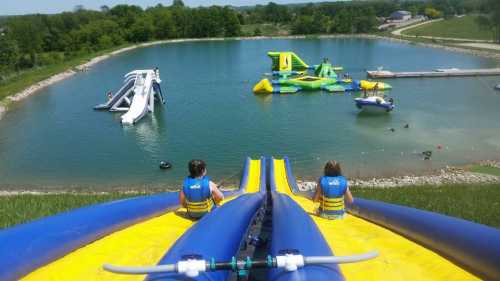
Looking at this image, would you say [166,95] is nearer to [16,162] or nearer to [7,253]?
[16,162]

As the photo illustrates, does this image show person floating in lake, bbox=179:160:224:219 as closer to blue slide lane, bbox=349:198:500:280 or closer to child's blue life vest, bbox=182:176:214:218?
child's blue life vest, bbox=182:176:214:218

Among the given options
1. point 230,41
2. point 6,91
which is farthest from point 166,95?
point 230,41

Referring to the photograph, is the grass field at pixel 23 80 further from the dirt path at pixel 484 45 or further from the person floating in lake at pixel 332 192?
the dirt path at pixel 484 45

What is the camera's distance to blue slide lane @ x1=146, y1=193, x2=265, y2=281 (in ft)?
13.2

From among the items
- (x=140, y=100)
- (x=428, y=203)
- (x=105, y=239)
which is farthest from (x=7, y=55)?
(x=105, y=239)

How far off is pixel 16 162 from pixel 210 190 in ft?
64.7

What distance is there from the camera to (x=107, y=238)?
550 centimetres

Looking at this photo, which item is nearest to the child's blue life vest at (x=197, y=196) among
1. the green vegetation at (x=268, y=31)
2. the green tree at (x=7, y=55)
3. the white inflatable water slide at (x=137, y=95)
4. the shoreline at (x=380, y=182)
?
the shoreline at (x=380, y=182)

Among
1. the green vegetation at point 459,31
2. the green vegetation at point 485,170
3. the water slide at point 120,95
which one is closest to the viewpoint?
the green vegetation at point 485,170

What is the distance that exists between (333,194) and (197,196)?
2010 millimetres

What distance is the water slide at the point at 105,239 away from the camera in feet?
14.3

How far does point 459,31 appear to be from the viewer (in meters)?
94.9

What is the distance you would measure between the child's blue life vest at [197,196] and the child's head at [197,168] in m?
0.10

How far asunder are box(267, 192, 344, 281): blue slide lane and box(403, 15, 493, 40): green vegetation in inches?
3526
